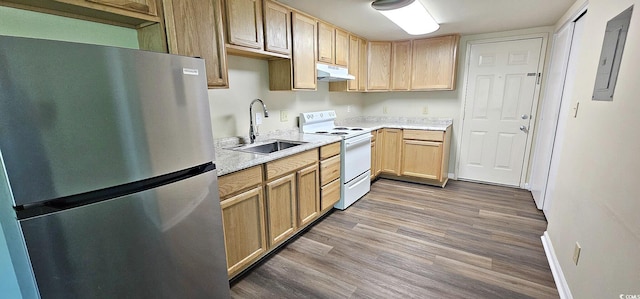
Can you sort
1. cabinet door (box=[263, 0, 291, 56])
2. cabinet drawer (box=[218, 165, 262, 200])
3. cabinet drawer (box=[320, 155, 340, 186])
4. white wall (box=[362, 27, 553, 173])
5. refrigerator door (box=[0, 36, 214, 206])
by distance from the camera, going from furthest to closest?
white wall (box=[362, 27, 553, 173])
cabinet drawer (box=[320, 155, 340, 186])
cabinet door (box=[263, 0, 291, 56])
cabinet drawer (box=[218, 165, 262, 200])
refrigerator door (box=[0, 36, 214, 206])

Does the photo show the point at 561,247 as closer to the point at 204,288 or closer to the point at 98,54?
the point at 204,288

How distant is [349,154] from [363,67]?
1521mm

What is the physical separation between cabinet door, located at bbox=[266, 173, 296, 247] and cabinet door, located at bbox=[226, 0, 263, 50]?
108 cm

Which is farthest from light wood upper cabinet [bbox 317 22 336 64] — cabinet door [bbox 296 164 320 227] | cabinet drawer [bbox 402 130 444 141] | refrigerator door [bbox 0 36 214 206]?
refrigerator door [bbox 0 36 214 206]

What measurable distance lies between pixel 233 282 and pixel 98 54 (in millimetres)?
1594

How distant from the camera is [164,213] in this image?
1207 millimetres

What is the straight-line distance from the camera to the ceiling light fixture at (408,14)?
2219mm

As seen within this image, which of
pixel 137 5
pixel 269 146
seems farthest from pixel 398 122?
pixel 137 5

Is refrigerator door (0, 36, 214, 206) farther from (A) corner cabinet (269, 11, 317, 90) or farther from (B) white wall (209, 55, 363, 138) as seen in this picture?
(A) corner cabinet (269, 11, 317, 90)

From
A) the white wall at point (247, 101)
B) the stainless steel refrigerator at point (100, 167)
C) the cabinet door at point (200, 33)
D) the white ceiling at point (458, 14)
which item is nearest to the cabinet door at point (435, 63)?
the white ceiling at point (458, 14)

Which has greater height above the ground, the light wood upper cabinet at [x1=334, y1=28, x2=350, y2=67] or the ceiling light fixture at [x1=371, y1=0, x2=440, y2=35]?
the ceiling light fixture at [x1=371, y1=0, x2=440, y2=35]

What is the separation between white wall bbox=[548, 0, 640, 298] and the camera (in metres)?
1.11

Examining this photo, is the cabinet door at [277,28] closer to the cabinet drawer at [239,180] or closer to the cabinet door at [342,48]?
the cabinet door at [342,48]

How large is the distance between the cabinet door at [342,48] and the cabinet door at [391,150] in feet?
3.94
